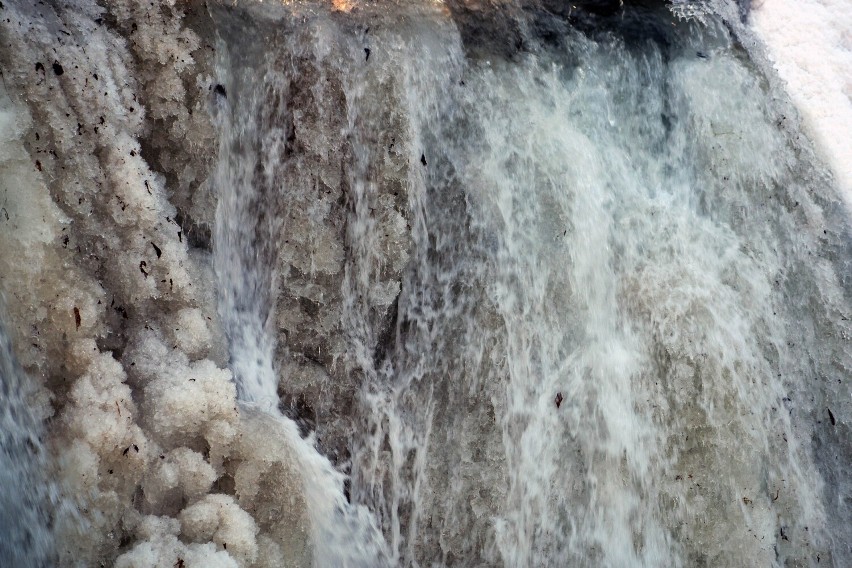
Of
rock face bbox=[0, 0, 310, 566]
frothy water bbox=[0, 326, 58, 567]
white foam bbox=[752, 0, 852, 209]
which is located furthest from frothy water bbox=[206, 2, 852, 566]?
frothy water bbox=[0, 326, 58, 567]

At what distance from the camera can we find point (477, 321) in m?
3.47

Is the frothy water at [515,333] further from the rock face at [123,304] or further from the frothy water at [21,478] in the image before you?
the frothy water at [21,478]

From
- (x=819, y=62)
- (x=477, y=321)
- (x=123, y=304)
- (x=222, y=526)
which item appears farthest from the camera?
(x=819, y=62)

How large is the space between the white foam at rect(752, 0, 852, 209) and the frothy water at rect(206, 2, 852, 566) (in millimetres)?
850

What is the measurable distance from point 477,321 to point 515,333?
0.56 ft

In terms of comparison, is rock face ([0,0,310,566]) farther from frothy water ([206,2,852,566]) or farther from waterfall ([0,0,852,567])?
frothy water ([206,2,852,566])

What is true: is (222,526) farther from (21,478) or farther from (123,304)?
(123,304)

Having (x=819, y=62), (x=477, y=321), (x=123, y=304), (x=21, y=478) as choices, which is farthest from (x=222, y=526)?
(x=819, y=62)

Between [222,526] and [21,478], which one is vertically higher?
[21,478]

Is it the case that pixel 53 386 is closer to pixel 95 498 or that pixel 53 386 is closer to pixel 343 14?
pixel 95 498

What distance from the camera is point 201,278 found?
3104 mm

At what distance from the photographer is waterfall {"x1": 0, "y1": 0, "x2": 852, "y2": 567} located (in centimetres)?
336

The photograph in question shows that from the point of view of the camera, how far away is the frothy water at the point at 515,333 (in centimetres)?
337

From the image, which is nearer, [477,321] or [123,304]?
[123,304]
